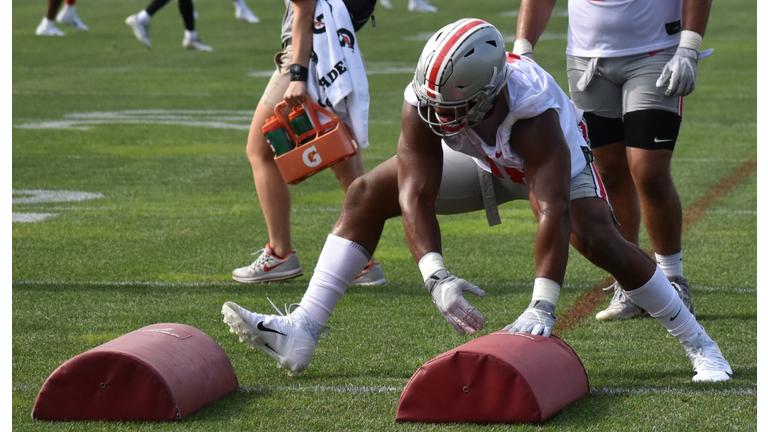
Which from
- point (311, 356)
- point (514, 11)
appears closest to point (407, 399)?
point (311, 356)

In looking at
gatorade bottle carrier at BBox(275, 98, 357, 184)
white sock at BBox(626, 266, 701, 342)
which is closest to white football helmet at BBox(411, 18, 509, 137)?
white sock at BBox(626, 266, 701, 342)

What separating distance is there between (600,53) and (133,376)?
2718mm

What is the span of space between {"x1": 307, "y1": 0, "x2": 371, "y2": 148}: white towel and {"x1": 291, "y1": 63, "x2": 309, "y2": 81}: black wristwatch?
69mm

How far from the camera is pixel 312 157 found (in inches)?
230

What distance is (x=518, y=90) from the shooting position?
13.2 ft

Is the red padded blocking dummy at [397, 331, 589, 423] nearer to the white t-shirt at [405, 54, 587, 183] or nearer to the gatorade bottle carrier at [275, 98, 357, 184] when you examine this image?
the white t-shirt at [405, 54, 587, 183]

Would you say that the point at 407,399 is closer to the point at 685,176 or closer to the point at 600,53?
the point at 600,53

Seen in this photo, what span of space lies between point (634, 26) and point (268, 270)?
7.37 ft

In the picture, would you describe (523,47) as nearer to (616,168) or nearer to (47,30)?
(616,168)

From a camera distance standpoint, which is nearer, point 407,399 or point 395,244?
point 407,399

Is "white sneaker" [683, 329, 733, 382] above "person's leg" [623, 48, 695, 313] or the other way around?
the other way around

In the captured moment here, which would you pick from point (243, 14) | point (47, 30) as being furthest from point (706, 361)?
point (243, 14)

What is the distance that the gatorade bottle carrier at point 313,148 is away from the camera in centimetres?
584

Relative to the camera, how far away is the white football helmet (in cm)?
383
